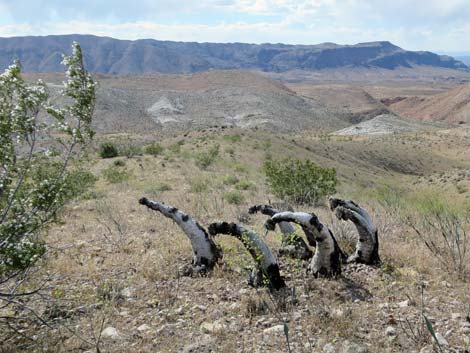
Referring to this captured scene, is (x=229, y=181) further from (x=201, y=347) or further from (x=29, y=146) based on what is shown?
(x=201, y=347)

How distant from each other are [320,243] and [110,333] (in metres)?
2.30

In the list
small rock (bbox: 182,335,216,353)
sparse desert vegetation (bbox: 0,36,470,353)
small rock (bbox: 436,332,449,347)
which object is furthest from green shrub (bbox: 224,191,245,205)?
small rock (bbox: 436,332,449,347)

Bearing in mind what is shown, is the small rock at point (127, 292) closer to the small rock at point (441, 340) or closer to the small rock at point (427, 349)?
the small rock at point (427, 349)

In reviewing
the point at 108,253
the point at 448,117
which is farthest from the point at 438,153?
the point at 448,117

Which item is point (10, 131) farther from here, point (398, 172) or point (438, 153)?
point (438, 153)

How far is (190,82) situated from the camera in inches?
3644

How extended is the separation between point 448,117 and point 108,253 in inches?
3645

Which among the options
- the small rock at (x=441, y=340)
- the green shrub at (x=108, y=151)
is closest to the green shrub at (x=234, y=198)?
the small rock at (x=441, y=340)

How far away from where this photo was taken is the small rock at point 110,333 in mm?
3988

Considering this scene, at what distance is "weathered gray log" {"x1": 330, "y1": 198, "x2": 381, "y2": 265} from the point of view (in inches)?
201

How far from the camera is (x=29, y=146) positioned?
4.13 m

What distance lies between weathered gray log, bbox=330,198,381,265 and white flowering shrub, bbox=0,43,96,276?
292 centimetres

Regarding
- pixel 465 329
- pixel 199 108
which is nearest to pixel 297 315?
pixel 465 329

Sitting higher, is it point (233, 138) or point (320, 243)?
point (320, 243)
